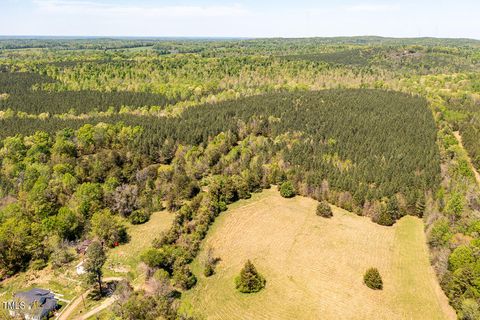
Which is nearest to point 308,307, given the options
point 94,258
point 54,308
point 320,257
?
point 320,257

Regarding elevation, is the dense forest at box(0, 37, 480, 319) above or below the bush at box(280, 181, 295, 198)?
above

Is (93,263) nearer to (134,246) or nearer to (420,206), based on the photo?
(134,246)

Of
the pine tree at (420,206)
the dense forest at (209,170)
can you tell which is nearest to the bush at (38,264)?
the dense forest at (209,170)

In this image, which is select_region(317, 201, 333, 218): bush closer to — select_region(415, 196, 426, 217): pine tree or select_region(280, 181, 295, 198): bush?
select_region(280, 181, 295, 198): bush

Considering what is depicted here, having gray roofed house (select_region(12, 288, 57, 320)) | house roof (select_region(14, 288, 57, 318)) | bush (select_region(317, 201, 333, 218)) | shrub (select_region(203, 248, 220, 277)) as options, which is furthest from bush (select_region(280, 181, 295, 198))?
house roof (select_region(14, 288, 57, 318))

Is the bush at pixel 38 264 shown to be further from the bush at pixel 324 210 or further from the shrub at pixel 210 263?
the bush at pixel 324 210
